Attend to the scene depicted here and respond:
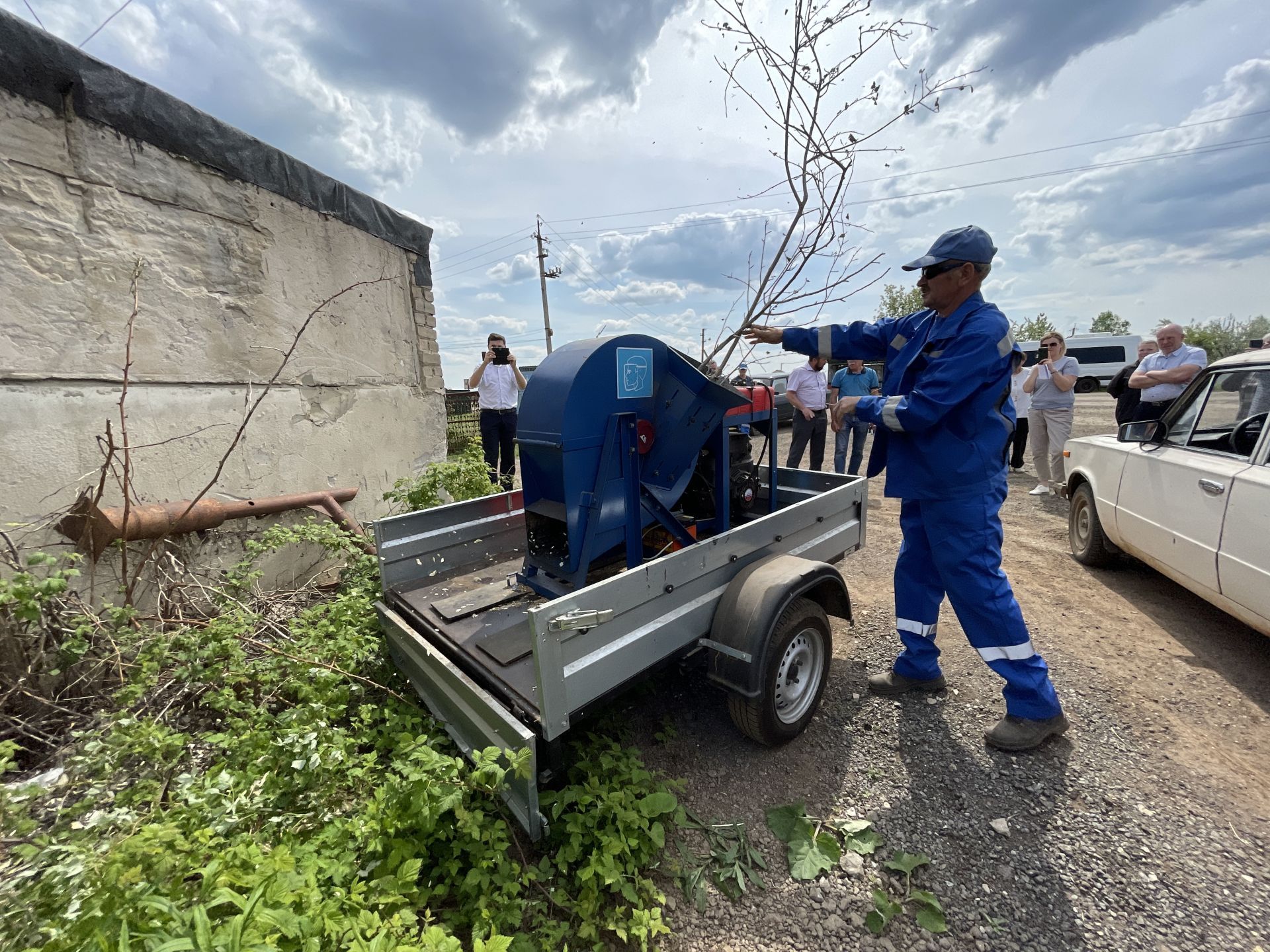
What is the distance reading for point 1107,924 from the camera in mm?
1827

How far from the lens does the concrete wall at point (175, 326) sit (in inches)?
116

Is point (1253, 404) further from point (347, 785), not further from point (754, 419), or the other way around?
point (347, 785)

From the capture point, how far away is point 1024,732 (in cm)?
257

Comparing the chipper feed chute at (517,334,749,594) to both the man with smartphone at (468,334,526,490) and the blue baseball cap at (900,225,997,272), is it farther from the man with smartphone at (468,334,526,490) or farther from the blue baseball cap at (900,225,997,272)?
the man with smartphone at (468,334,526,490)

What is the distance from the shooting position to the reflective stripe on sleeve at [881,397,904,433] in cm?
256

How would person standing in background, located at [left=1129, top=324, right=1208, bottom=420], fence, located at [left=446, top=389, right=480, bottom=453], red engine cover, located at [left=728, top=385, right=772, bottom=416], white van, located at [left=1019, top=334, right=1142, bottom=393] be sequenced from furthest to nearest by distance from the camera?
white van, located at [left=1019, top=334, right=1142, bottom=393]
fence, located at [left=446, top=389, right=480, bottom=453]
person standing in background, located at [left=1129, top=324, right=1208, bottom=420]
red engine cover, located at [left=728, top=385, right=772, bottom=416]

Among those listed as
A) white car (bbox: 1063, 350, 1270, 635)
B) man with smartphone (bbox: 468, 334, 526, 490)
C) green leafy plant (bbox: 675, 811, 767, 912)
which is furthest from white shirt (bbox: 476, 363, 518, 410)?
white car (bbox: 1063, 350, 1270, 635)

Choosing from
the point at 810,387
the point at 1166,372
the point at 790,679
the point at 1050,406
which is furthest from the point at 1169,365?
the point at 790,679

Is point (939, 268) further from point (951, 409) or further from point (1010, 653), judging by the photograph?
point (1010, 653)

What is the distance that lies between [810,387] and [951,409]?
491 cm

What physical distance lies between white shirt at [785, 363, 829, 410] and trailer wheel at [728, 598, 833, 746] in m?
4.98

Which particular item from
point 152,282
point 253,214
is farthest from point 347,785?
point 253,214

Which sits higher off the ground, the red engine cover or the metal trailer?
the red engine cover

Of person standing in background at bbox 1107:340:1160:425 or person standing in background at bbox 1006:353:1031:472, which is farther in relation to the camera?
person standing in background at bbox 1006:353:1031:472
